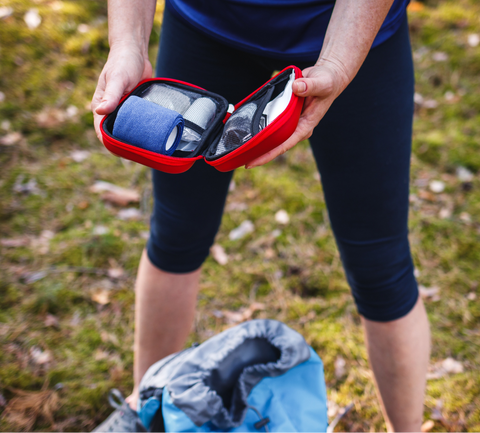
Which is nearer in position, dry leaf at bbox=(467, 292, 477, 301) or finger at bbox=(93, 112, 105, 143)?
finger at bbox=(93, 112, 105, 143)

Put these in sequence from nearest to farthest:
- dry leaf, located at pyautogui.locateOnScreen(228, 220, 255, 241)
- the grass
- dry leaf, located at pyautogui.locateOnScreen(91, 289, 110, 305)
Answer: the grass → dry leaf, located at pyautogui.locateOnScreen(91, 289, 110, 305) → dry leaf, located at pyautogui.locateOnScreen(228, 220, 255, 241)

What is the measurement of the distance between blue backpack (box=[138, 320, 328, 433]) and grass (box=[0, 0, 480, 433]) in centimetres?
49

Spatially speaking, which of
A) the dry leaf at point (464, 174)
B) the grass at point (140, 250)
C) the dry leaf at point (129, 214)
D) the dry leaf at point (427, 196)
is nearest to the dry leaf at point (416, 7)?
the grass at point (140, 250)

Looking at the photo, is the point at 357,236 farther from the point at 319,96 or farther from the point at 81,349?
the point at 81,349

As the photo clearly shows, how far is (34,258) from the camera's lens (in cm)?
209

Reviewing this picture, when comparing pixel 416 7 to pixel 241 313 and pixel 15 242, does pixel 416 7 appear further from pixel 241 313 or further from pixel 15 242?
→ pixel 15 242

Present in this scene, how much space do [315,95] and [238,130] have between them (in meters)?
0.19

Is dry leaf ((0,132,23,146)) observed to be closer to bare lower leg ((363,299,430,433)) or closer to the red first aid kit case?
the red first aid kit case

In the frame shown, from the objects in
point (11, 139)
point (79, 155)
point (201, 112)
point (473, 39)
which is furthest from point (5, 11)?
point (473, 39)

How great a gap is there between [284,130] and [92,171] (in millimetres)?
2093

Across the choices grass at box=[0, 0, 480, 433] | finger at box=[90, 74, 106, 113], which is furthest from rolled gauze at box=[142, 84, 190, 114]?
grass at box=[0, 0, 480, 433]

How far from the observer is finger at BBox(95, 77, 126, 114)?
34.7 inches

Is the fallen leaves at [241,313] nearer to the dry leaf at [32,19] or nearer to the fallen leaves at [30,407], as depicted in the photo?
the fallen leaves at [30,407]

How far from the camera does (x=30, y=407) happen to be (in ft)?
4.98
